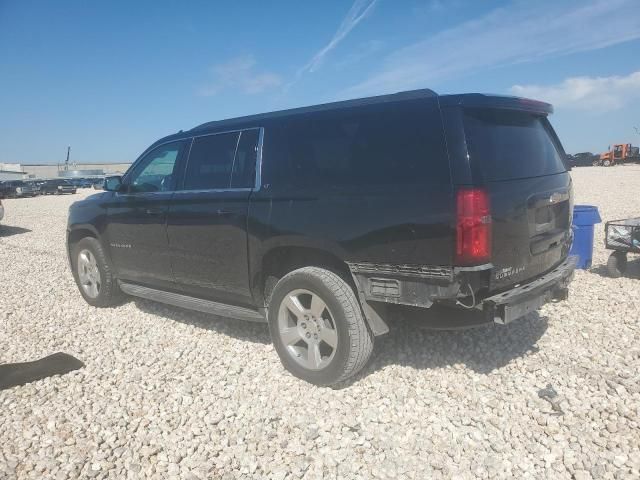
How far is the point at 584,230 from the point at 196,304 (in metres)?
4.84

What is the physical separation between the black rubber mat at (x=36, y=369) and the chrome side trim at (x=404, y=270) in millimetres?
2620

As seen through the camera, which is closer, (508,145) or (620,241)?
(508,145)

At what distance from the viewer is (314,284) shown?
3248mm

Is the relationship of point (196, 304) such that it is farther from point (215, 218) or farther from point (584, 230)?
point (584, 230)

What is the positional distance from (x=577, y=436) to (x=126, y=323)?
4.28 meters

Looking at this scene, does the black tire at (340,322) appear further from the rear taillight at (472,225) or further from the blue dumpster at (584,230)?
the blue dumpster at (584,230)

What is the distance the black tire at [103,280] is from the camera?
17.3ft

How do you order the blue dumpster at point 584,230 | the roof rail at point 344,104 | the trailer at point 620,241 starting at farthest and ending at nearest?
the blue dumpster at point 584,230 < the trailer at point 620,241 < the roof rail at point 344,104

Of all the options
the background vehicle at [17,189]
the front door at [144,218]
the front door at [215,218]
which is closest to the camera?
the front door at [215,218]

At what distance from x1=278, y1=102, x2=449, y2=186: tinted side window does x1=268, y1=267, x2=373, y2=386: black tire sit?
0.68 metres

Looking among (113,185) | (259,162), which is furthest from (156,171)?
(259,162)

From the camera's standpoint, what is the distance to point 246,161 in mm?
3789

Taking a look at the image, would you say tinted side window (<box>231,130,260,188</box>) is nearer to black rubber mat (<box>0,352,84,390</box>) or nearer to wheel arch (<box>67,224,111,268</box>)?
black rubber mat (<box>0,352,84,390</box>)


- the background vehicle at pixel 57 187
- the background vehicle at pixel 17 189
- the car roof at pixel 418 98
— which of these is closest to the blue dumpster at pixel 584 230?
the car roof at pixel 418 98
